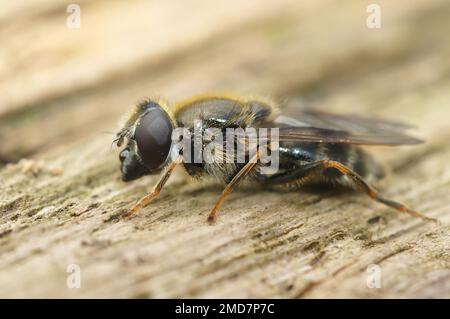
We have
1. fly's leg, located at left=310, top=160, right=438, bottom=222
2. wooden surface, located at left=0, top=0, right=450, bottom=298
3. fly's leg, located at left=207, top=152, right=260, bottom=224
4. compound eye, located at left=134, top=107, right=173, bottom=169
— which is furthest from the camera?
fly's leg, located at left=310, top=160, right=438, bottom=222

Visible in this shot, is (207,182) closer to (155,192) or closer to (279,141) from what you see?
(155,192)

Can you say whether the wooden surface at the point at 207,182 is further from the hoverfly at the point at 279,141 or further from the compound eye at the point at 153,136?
the compound eye at the point at 153,136

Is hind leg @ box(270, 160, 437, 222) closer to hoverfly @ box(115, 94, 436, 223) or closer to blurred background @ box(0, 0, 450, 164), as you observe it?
hoverfly @ box(115, 94, 436, 223)

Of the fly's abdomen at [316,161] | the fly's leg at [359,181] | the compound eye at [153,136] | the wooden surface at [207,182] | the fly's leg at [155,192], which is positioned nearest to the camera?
the wooden surface at [207,182]

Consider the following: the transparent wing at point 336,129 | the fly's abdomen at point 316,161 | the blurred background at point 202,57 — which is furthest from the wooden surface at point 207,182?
the transparent wing at point 336,129

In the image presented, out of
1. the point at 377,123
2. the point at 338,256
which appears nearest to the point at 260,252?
the point at 338,256

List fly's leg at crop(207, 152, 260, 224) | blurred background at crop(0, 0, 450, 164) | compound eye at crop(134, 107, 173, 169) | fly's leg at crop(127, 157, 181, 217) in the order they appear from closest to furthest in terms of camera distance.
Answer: fly's leg at crop(127, 157, 181, 217), fly's leg at crop(207, 152, 260, 224), compound eye at crop(134, 107, 173, 169), blurred background at crop(0, 0, 450, 164)

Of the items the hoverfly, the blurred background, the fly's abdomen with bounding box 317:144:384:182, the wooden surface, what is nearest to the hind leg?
the hoverfly
